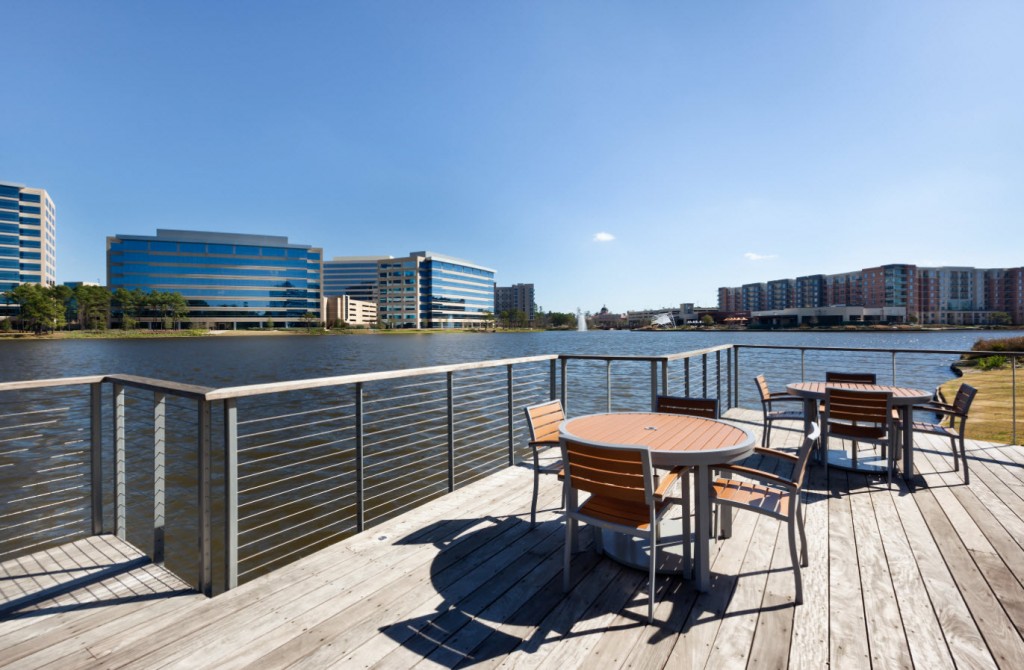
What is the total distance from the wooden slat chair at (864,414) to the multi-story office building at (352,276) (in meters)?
115

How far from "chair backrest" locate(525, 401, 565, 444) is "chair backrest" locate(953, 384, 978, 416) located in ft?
11.2

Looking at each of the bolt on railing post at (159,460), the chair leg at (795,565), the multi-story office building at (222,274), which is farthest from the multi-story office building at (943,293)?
the bolt on railing post at (159,460)

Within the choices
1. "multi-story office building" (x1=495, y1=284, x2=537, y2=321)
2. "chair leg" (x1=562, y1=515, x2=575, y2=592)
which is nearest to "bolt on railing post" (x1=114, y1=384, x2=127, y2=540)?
"chair leg" (x1=562, y1=515, x2=575, y2=592)

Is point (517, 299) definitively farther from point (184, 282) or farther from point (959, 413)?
point (959, 413)

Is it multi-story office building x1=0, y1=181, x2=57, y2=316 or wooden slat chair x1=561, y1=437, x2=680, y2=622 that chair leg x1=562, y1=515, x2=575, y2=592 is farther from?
multi-story office building x1=0, y1=181, x2=57, y2=316

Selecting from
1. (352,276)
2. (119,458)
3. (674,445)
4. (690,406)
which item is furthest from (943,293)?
(352,276)

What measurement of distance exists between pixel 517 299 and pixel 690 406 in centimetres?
16712

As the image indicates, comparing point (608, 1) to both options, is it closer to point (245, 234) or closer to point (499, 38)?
point (499, 38)

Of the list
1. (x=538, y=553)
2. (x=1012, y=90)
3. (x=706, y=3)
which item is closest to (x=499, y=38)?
(x=706, y=3)

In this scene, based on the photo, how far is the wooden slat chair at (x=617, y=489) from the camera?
76.7 inches

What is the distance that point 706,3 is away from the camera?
7926 millimetres

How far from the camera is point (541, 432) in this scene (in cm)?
313

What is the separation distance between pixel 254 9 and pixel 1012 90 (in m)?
17.1

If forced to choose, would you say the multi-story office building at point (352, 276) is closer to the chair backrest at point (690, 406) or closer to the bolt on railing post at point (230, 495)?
the chair backrest at point (690, 406)
